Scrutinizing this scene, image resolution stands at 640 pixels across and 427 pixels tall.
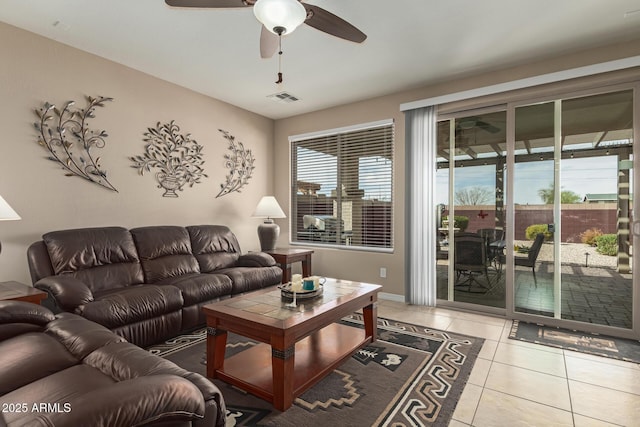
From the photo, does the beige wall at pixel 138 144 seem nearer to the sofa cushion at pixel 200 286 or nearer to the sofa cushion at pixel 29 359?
the sofa cushion at pixel 200 286

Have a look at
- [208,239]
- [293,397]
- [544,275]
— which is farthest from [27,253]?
[544,275]

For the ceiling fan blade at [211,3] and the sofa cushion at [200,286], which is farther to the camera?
the sofa cushion at [200,286]

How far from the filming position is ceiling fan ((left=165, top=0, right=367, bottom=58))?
171 centimetres

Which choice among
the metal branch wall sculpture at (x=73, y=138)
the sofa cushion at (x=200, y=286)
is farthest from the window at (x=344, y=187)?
the metal branch wall sculpture at (x=73, y=138)

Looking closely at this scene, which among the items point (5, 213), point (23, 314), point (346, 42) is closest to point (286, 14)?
point (346, 42)

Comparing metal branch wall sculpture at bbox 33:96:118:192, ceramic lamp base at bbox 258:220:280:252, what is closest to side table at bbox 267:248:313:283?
ceramic lamp base at bbox 258:220:280:252

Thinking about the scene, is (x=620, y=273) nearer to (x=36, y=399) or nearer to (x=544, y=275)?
(x=544, y=275)

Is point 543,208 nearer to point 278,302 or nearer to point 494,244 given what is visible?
point 494,244

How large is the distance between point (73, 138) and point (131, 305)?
182 centimetres

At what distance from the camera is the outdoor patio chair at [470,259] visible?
379cm

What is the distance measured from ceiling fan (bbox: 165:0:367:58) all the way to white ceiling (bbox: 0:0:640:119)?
1.50 feet

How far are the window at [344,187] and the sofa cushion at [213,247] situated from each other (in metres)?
1.40

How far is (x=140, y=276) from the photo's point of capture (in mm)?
3240

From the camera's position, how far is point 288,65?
11.3 ft
